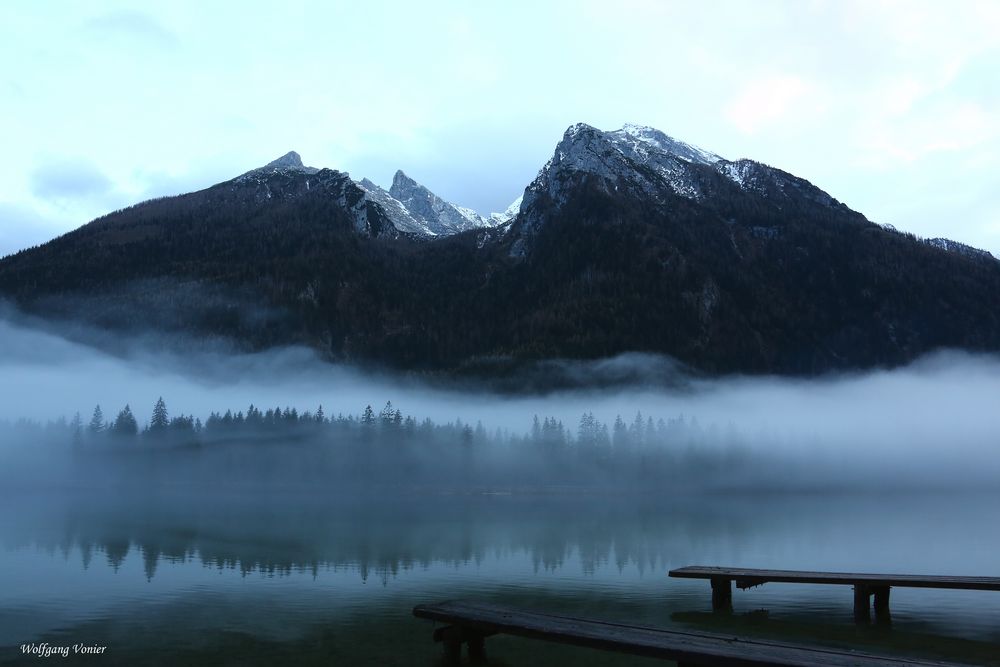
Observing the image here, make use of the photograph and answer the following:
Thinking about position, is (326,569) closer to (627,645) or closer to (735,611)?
(735,611)

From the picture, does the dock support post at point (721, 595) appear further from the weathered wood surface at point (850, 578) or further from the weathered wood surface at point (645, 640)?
the weathered wood surface at point (645, 640)

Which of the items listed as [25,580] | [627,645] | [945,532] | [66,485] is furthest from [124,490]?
[627,645]

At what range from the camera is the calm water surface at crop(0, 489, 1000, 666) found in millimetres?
27844

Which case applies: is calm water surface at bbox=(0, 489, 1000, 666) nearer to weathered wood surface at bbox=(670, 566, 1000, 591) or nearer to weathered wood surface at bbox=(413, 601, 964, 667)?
weathered wood surface at bbox=(670, 566, 1000, 591)

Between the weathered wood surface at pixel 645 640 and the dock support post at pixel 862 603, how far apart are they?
14.0 meters

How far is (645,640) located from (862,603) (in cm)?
1755

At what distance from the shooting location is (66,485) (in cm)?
19212

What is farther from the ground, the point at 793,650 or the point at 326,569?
the point at 793,650

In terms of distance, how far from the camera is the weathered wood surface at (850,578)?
113 ft

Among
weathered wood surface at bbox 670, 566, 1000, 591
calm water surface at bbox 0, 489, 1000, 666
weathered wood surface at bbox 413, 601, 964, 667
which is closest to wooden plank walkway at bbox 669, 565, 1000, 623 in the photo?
weathered wood surface at bbox 670, 566, 1000, 591

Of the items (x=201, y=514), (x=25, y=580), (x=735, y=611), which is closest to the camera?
(x=735, y=611)

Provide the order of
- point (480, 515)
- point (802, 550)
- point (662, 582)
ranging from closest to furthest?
point (662, 582) → point (802, 550) → point (480, 515)

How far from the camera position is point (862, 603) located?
3447 centimetres

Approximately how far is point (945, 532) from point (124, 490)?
16500cm
